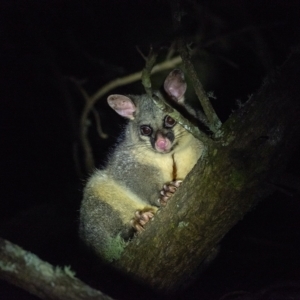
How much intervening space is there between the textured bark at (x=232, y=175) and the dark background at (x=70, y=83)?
1.46 metres

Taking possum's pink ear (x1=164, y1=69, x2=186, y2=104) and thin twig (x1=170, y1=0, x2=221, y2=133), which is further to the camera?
possum's pink ear (x1=164, y1=69, x2=186, y2=104)

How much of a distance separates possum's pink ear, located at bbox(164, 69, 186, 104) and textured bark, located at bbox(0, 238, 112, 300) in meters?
2.67

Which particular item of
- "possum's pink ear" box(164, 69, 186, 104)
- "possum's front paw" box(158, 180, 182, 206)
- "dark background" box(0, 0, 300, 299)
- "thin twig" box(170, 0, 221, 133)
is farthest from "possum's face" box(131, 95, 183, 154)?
"thin twig" box(170, 0, 221, 133)

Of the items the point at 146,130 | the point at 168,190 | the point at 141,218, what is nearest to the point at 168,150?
the point at 168,190

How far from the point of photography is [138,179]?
409cm

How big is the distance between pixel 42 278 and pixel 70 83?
4601 mm

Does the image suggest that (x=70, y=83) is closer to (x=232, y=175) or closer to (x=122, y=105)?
(x=122, y=105)

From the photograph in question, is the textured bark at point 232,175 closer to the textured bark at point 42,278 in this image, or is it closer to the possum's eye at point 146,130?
the textured bark at point 42,278

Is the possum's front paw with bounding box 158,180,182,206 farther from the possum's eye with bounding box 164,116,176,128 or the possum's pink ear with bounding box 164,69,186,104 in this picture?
the possum's pink ear with bounding box 164,69,186,104

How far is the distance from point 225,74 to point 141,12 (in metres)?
1.43

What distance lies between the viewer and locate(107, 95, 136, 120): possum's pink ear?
15.1ft

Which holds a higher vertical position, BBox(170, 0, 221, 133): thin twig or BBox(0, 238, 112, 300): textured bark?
BBox(170, 0, 221, 133): thin twig

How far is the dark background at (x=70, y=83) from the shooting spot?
4727 millimetres

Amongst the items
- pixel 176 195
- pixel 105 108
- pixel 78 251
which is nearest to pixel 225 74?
pixel 105 108
